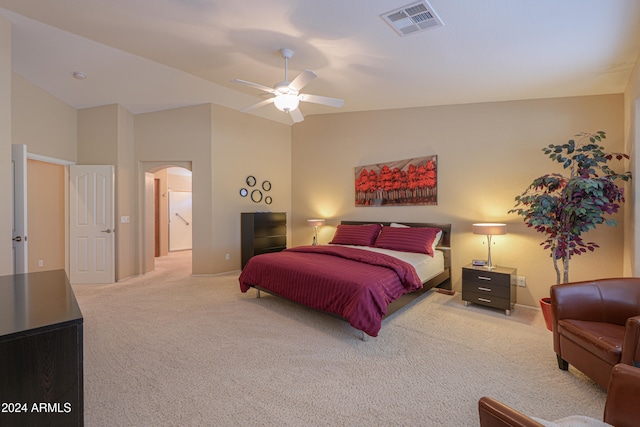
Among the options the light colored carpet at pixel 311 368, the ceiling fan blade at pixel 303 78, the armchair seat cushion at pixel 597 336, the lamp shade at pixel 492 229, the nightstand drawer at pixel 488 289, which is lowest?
the light colored carpet at pixel 311 368

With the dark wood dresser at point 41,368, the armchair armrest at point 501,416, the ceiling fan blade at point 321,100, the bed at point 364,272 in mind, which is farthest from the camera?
the ceiling fan blade at point 321,100

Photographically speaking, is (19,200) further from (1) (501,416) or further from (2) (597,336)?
(2) (597,336)

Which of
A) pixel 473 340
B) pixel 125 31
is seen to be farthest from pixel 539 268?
pixel 125 31

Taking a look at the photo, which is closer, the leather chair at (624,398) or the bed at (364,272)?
the leather chair at (624,398)

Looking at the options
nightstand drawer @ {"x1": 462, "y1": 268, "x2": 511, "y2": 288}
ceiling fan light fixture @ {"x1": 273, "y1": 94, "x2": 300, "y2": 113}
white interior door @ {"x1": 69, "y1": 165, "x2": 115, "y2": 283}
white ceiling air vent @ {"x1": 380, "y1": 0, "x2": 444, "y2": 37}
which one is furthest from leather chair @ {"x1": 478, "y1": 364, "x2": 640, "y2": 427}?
white interior door @ {"x1": 69, "y1": 165, "x2": 115, "y2": 283}

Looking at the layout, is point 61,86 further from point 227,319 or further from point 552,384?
point 552,384

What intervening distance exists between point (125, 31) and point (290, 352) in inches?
139

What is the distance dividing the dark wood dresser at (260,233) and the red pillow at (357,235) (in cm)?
128

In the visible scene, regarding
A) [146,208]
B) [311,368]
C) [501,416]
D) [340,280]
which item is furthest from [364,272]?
[146,208]

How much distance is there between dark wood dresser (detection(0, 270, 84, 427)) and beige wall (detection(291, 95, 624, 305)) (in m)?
4.33

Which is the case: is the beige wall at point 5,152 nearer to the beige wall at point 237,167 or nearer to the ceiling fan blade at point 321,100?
the beige wall at point 237,167

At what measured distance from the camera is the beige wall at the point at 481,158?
348 centimetres

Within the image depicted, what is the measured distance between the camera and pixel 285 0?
2.38 m

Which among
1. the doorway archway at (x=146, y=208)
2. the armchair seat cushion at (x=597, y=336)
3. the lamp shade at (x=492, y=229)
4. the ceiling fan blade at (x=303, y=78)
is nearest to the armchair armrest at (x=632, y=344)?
the armchair seat cushion at (x=597, y=336)
